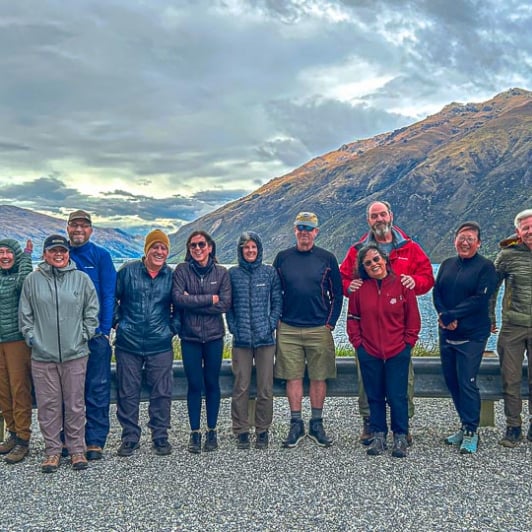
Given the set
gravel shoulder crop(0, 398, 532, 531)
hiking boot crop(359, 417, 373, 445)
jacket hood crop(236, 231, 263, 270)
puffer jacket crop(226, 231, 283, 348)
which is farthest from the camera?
jacket hood crop(236, 231, 263, 270)

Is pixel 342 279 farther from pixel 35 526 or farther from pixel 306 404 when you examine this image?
pixel 35 526

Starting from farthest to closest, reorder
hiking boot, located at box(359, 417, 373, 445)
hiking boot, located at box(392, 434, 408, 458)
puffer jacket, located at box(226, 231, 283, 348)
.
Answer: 1. puffer jacket, located at box(226, 231, 283, 348)
2. hiking boot, located at box(359, 417, 373, 445)
3. hiking boot, located at box(392, 434, 408, 458)

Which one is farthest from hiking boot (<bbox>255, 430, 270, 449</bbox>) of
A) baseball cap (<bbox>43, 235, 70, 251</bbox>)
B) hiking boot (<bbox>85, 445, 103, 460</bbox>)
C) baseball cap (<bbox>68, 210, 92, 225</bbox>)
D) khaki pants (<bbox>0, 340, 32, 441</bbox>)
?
baseball cap (<bbox>68, 210, 92, 225</bbox>)

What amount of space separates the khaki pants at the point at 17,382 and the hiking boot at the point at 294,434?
2328mm

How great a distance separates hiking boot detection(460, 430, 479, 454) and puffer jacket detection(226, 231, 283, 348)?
1.91 m

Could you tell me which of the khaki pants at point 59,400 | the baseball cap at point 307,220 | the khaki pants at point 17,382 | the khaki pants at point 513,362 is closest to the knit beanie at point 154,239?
the khaki pants at point 59,400

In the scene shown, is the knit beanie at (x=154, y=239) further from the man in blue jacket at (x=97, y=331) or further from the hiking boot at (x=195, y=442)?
the hiking boot at (x=195, y=442)

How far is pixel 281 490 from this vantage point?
3928 mm

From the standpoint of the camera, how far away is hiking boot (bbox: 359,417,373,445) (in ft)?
16.3

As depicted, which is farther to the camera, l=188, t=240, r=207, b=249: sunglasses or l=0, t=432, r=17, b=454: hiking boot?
l=188, t=240, r=207, b=249: sunglasses

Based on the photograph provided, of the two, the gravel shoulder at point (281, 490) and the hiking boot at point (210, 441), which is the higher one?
the hiking boot at point (210, 441)

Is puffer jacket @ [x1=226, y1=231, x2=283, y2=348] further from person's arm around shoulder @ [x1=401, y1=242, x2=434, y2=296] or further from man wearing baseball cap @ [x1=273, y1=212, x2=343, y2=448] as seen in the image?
person's arm around shoulder @ [x1=401, y1=242, x2=434, y2=296]

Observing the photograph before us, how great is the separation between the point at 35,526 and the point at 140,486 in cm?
81

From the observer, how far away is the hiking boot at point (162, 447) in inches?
188
